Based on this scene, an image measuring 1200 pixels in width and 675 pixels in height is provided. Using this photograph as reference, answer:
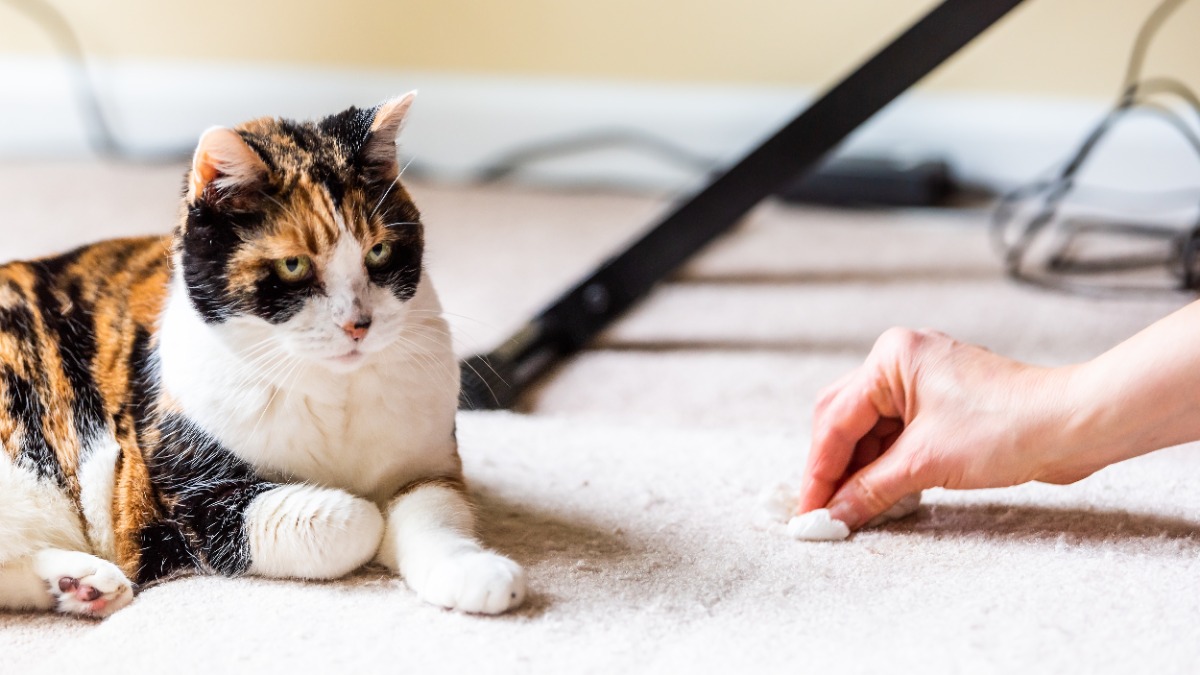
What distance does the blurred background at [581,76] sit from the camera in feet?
7.41

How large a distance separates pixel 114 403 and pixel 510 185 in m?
1.62

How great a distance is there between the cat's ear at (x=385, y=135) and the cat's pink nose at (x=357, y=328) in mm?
136

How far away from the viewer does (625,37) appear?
8.21 ft

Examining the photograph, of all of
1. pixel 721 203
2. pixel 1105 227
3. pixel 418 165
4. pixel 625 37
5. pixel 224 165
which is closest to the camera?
pixel 224 165

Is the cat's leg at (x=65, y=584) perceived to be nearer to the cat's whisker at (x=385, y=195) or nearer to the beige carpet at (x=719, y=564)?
the beige carpet at (x=719, y=564)

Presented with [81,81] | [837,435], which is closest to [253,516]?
[837,435]

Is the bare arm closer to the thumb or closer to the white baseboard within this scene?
the thumb

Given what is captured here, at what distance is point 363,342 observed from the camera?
0.88 meters

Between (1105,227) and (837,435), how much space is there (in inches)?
51.2

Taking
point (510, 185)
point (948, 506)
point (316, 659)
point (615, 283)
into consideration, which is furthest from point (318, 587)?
point (510, 185)

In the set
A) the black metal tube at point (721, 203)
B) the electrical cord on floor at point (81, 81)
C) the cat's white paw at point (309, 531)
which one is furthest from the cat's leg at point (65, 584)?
the electrical cord on floor at point (81, 81)

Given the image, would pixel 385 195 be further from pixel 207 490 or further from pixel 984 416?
pixel 984 416

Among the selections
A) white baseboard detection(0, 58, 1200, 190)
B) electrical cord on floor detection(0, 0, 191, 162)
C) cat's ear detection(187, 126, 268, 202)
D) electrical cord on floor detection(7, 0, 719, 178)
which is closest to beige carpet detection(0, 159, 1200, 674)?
cat's ear detection(187, 126, 268, 202)

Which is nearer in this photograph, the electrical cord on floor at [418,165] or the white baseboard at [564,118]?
the white baseboard at [564,118]
